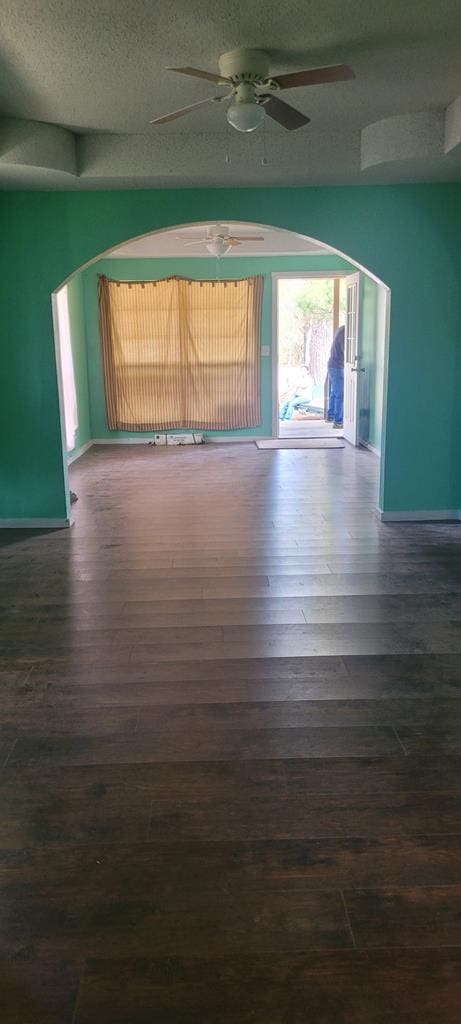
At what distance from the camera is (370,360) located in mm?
8477

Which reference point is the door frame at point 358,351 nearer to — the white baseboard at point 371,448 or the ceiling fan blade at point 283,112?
the white baseboard at point 371,448

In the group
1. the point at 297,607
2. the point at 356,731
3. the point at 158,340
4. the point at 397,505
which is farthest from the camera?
the point at 158,340

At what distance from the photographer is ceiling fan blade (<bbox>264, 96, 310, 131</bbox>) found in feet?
11.0

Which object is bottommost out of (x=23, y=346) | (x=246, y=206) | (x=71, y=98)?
(x=23, y=346)

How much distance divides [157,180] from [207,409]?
5110 millimetres

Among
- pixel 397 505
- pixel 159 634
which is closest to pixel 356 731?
pixel 159 634

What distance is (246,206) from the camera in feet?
16.5

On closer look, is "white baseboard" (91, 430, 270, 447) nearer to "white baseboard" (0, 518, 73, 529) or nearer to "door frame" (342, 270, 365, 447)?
"door frame" (342, 270, 365, 447)

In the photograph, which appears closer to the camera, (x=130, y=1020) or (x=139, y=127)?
(x=130, y=1020)

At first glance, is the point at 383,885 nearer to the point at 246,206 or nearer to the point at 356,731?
the point at 356,731

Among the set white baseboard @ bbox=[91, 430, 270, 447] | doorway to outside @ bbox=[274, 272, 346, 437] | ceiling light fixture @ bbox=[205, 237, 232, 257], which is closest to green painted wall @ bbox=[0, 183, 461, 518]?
ceiling light fixture @ bbox=[205, 237, 232, 257]

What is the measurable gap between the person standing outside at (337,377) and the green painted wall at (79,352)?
349 centimetres

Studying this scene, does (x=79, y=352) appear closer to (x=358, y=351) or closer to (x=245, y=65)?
(x=358, y=351)

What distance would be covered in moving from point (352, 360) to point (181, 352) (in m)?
2.34
